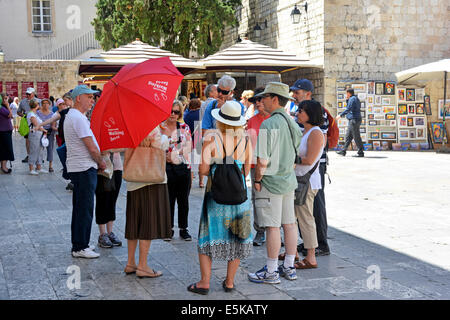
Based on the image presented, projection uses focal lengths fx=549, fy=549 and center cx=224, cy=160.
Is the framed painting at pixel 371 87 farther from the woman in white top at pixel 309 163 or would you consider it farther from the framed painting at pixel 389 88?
the woman in white top at pixel 309 163

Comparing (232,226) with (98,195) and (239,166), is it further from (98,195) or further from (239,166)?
(98,195)

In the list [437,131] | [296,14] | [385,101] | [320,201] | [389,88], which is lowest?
[320,201]

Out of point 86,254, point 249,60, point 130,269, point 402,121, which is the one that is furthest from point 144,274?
point 402,121

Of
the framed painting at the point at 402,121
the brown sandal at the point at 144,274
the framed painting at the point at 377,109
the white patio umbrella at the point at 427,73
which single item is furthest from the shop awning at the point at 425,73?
the brown sandal at the point at 144,274

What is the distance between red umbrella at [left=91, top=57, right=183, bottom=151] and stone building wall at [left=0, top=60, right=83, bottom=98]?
79.4 ft

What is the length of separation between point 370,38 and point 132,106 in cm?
1418

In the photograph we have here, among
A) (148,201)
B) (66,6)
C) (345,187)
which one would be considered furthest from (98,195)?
(66,6)

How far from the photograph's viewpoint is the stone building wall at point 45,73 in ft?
88.3

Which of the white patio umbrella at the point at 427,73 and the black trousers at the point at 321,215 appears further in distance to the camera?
the white patio umbrella at the point at 427,73

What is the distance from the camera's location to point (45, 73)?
27.5 metres

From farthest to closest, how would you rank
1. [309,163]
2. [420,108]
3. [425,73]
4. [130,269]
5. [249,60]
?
1. [420,108]
2. [425,73]
3. [249,60]
4. [309,163]
5. [130,269]

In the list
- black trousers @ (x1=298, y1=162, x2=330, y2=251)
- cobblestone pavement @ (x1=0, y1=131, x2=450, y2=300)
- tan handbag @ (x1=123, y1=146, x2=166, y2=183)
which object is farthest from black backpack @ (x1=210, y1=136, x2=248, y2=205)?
black trousers @ (x1=298, y1=162, x2=330, y2=251)

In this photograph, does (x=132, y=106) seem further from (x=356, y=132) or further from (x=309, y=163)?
(x=356, y=132)

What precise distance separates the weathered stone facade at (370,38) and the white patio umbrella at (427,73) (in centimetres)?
107
